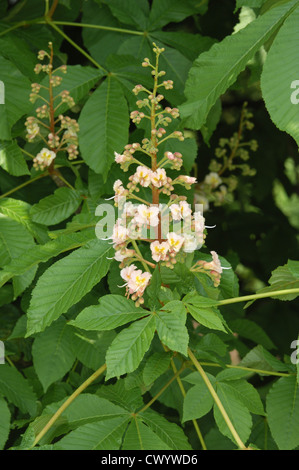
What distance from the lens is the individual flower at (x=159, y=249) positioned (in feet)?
3.27

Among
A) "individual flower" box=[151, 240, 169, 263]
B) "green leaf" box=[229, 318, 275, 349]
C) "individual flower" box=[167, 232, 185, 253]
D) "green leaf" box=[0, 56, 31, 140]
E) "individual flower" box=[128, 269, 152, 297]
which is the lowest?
"green leaf" box=[229, 318, 275, 349]

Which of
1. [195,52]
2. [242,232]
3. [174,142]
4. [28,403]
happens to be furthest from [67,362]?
[242,232]

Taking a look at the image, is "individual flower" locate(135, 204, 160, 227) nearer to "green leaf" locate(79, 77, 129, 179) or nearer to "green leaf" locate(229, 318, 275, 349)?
"green leaf" locate(79, 77, 129, 179)

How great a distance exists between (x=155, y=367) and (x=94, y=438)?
0.53 ft

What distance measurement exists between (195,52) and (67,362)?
86 centimetres

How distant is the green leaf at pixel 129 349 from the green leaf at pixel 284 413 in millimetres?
355

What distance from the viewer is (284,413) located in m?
1.16

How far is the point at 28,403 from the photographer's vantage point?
132 cm

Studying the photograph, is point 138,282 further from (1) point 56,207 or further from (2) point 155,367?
(1) point 56,207

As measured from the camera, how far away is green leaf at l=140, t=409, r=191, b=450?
3.65 feet

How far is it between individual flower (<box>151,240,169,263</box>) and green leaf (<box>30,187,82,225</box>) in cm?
42

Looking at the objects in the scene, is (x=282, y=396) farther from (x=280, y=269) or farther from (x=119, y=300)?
(x=119, y=300)

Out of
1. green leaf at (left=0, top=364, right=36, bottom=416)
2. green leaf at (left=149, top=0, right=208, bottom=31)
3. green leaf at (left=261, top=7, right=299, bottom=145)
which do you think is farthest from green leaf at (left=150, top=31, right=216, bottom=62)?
green leaf at (left=0, top=364, right=36, bottom=416)

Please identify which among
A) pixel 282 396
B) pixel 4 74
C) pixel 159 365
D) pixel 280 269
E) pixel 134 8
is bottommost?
pixel 282 396
